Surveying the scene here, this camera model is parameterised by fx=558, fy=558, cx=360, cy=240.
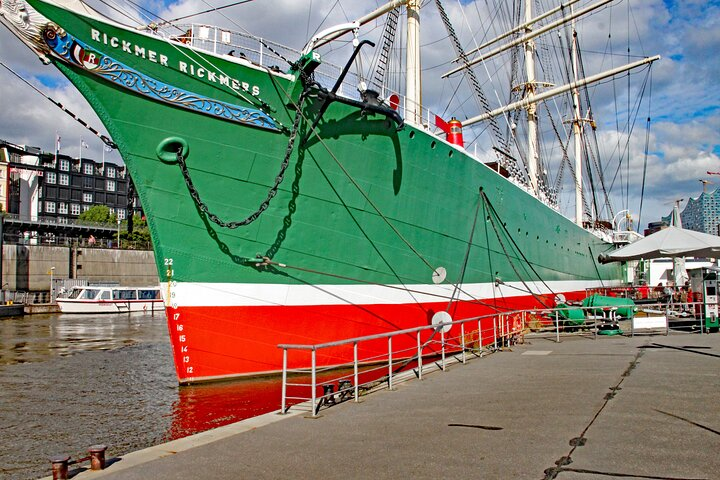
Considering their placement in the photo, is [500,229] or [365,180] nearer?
[365,180]

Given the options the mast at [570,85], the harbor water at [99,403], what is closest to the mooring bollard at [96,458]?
the harbor water at [99,403]

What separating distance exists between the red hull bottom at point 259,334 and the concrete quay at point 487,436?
249cm

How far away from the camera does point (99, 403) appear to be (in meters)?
10.5

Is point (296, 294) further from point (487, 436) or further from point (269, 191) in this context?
point (487, 436)

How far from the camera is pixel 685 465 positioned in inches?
171

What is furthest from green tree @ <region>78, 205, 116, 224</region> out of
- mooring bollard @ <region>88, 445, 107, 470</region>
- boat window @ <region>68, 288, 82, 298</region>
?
mooring bollard @ <region>88, 445, 107, 470</region>

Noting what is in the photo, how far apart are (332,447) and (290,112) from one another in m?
7.42

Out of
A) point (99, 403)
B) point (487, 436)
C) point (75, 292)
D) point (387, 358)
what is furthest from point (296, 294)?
point (75, 292)

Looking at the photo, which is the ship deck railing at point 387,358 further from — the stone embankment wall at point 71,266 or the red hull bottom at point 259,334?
the stone embankment wall at point 71,266

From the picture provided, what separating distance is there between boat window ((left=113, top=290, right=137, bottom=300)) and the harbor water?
67.3 ft

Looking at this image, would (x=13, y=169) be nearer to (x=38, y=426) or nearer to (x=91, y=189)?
(x=91, y=189)

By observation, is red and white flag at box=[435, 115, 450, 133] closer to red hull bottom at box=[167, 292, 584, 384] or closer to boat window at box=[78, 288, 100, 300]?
red hull bottom at box=[167, 292, 584, 384]

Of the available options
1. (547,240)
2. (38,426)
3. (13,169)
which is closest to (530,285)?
(547,240)

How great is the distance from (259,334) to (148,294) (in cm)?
3240
